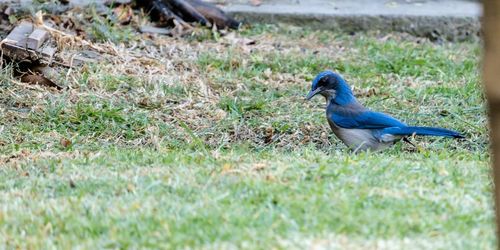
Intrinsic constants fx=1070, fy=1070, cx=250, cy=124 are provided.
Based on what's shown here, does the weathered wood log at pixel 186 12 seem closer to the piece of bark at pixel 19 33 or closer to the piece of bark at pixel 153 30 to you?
the piece of bark at pixel 153 30

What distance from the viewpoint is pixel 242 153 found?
6.25 meters

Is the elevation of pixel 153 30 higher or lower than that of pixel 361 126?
lower

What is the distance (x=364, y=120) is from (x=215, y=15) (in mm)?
3785

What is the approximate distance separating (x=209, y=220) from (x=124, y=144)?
2.82m

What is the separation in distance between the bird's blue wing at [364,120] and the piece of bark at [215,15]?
3594 mm

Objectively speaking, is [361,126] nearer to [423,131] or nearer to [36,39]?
[423,131]

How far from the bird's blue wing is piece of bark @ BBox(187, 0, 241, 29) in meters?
3.59

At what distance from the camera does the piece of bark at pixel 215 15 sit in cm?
1043

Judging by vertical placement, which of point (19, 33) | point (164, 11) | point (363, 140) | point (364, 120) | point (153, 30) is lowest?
point (153, 30)

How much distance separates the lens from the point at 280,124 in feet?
25.0

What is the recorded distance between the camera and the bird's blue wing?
22.6 ft

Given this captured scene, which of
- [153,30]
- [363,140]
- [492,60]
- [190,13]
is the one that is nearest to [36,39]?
[153,30]

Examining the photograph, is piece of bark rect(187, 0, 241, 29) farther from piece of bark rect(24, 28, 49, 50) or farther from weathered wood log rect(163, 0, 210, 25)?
piece of bark rect(24, 28, 49, 50)

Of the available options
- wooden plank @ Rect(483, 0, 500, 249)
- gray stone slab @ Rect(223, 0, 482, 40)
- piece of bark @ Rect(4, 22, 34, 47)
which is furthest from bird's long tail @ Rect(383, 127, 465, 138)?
gray stone slab @ Rect(223, 0, 482, 40)
